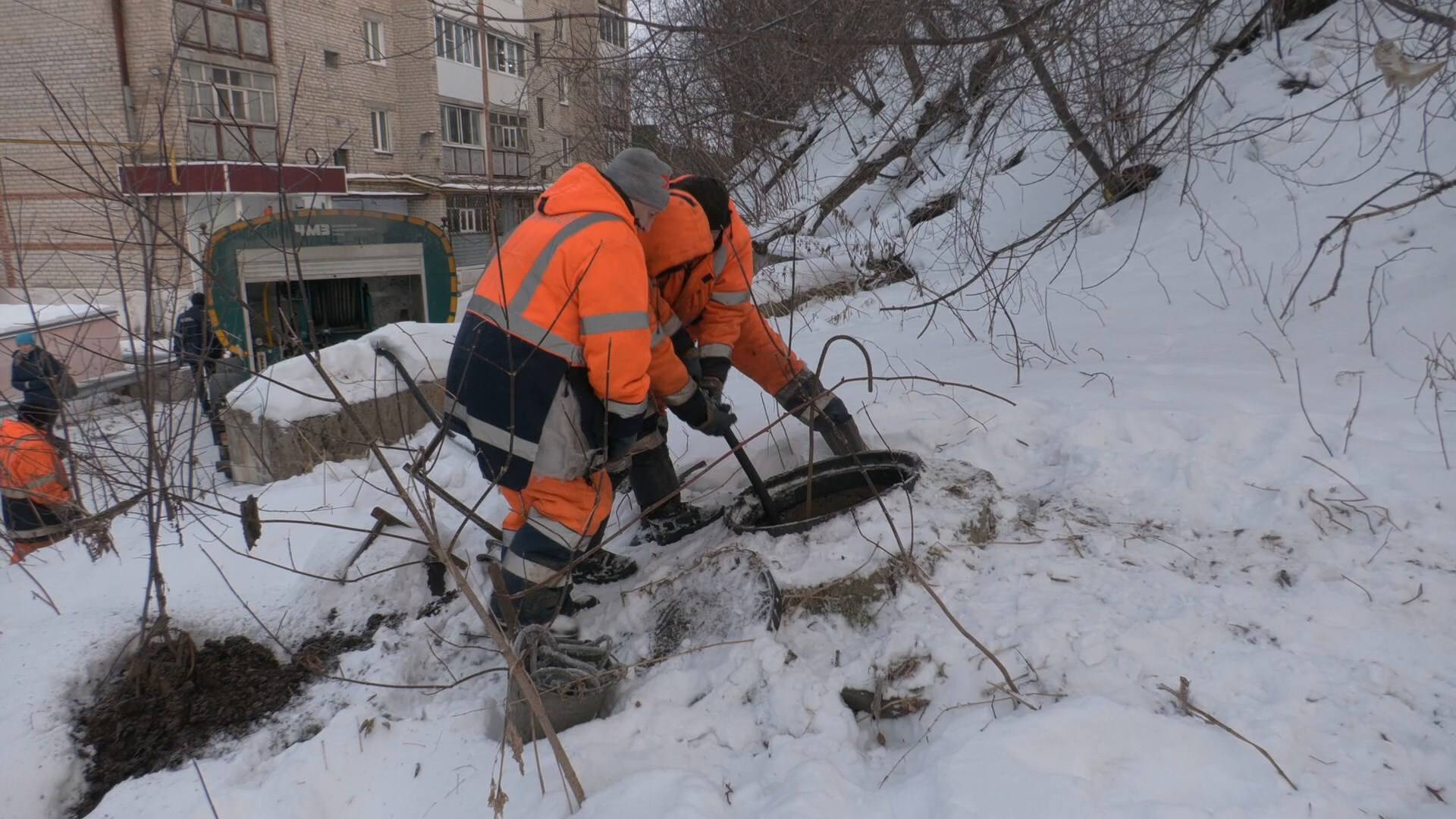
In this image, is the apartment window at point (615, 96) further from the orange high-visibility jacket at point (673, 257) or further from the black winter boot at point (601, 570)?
the black winter boot at point (601, 570)

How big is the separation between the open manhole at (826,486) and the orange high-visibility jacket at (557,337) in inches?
29.7

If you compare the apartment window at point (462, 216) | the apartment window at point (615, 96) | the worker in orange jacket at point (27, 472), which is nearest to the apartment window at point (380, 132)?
the apartment window at point (462, 216)

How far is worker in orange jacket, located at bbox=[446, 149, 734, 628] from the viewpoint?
2.63 meters

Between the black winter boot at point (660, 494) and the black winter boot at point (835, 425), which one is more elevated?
the black winter boot at point (835, 425)

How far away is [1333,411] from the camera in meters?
3.37

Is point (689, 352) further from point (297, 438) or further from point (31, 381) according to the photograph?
point (31, 381)

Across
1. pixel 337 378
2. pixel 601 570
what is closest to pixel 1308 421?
pixel 601 570

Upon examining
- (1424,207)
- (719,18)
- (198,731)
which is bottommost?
(198,731)

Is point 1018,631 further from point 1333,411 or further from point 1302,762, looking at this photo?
point 1333,411

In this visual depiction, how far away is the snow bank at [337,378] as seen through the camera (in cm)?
530

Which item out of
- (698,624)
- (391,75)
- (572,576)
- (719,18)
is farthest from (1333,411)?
(391,75)

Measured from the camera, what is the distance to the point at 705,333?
3535 millimetres

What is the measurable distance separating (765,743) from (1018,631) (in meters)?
0.78

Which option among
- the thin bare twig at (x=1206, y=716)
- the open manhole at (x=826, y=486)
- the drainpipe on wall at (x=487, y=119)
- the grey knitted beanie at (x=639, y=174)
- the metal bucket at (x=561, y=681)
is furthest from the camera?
the open manhole at (x=826, y=486)
